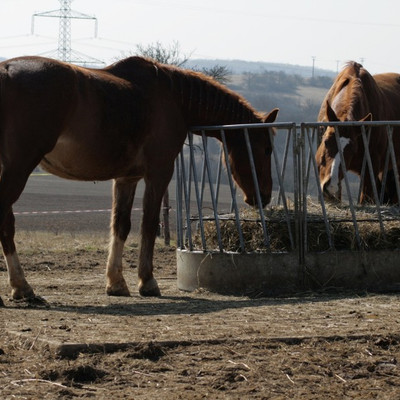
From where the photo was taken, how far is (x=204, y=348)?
6.08m

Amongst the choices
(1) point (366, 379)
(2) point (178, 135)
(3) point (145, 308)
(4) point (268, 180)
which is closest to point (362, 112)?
(4) point (268, 180)

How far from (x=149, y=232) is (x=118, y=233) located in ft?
1.28

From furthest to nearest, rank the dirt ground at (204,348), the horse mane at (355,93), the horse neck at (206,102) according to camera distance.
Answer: the horse mane at (355,93) < the horse neck at (206,102) < the dirt ground at (204,348)

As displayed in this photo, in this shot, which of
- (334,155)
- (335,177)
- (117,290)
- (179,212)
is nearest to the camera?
(117,290)

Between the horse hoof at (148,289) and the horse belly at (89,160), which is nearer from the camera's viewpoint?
the horse belly at (89,160)

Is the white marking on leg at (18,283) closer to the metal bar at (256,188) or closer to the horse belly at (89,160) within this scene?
the horse belly at (89,160)

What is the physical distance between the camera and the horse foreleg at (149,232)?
9328mm

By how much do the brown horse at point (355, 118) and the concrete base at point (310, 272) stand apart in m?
1.03

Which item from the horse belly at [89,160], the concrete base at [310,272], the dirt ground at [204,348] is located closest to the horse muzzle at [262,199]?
the concrete base at [310,272]

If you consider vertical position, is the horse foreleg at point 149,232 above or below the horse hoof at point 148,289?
above

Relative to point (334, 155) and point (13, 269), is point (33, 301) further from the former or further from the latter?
point (334, 155)

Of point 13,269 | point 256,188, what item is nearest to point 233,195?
point 256,188

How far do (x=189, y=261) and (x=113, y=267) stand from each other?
77 cm

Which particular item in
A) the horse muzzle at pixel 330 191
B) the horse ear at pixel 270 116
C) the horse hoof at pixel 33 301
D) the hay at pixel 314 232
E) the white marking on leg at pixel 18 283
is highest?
the horse ear at pixel 270 116
